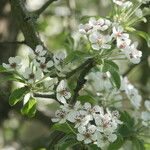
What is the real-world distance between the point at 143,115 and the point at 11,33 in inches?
43.8

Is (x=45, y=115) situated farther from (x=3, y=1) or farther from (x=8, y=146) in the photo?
(x=3, y=1)

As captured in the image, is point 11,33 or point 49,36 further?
point 49,36

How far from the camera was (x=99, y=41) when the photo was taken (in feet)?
5.44

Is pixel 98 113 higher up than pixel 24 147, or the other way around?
pixel 98 113

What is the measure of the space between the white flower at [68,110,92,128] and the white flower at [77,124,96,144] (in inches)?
0.6

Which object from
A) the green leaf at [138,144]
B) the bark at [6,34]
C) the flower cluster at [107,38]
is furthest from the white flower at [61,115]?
the bark at [6,34]

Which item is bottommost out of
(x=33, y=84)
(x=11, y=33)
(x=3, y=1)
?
(x=11, y=33)

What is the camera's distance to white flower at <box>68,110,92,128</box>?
1680 mm

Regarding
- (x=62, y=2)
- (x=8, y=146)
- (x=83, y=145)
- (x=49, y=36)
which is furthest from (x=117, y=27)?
(x=62, y=2)

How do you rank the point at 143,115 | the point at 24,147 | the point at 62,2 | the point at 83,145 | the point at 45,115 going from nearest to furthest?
the point at 83,145, the point at 143,115, the point at 45,115, the point at 24,147, the point at 62,2

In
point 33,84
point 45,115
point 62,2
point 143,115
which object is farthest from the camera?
point 62,2

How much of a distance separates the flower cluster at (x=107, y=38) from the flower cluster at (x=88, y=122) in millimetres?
203

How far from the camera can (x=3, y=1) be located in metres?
2.79

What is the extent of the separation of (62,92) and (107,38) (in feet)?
0.74
